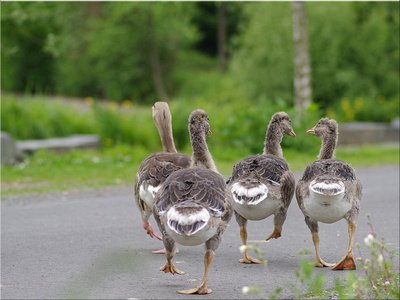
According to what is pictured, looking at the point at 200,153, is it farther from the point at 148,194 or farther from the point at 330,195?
the point at 330,195

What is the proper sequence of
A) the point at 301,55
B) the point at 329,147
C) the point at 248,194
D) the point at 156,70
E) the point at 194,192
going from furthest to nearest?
the point at 156,70 → the point at 301,55 → the point at 329,147 → the point at 248,194 → the point at 194,192

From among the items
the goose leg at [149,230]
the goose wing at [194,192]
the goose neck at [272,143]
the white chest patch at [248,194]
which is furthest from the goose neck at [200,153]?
the goose neck at [272,143]

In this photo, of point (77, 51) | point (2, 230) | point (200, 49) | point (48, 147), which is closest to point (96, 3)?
point (77, 51)

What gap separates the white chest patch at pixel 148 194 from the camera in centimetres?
888

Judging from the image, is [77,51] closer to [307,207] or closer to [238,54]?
[238,54]

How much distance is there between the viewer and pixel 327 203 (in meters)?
8.30

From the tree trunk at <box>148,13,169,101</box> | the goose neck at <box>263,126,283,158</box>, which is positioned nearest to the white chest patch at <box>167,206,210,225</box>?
the goose neck at <box>263,126,283,158</box>

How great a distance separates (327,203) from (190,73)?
3893 centimetres

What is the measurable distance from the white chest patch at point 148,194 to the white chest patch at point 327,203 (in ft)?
5.09

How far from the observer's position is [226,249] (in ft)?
32.8

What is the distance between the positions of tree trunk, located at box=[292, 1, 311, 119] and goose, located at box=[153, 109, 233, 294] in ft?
41.7

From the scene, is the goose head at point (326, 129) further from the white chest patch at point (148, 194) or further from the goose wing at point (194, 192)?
the goose wing at point (194, 192)

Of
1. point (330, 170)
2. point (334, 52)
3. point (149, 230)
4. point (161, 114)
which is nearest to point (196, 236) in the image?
point (330, 170)

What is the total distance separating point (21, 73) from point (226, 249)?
42151 mm
